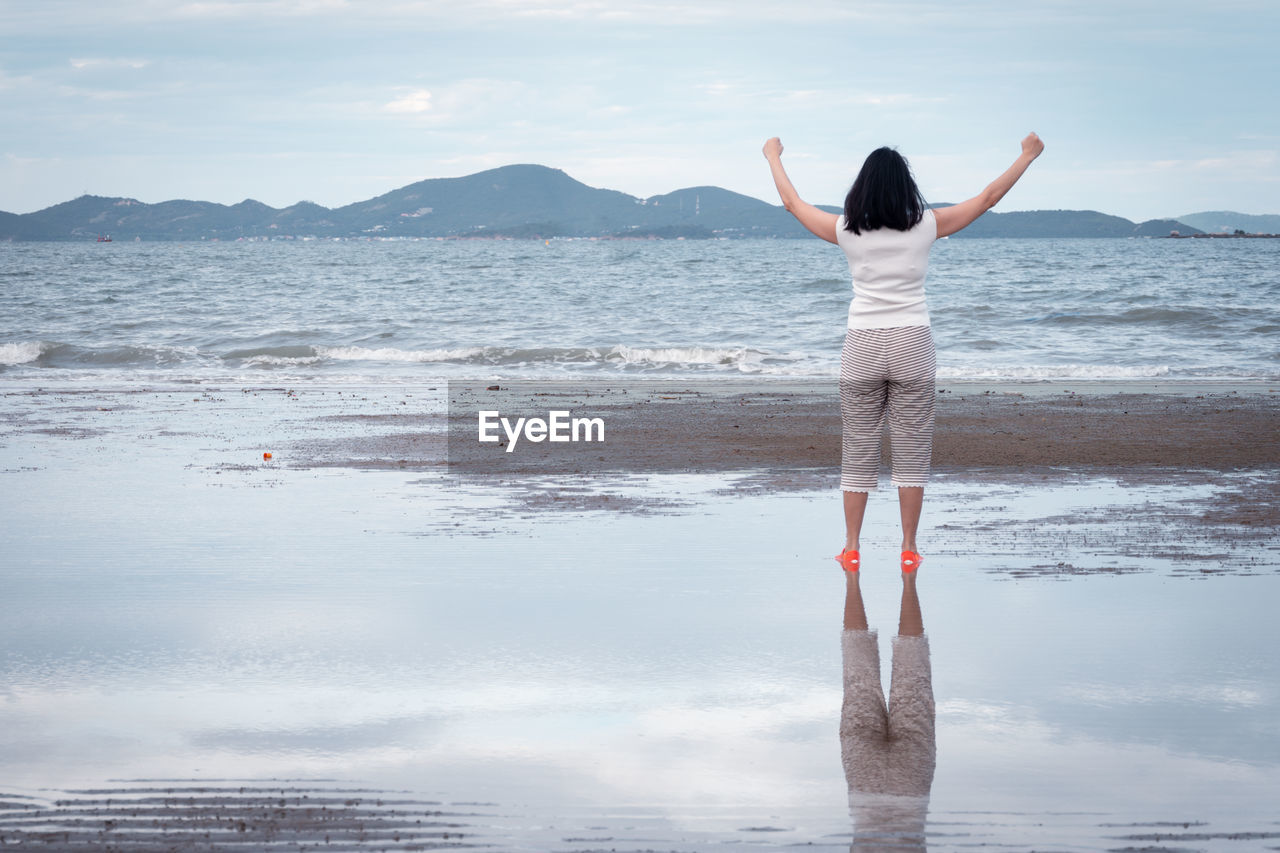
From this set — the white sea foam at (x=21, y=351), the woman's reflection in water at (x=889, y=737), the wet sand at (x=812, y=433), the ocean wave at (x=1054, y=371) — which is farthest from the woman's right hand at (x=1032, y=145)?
the white sea foam at (x=21, y=351)

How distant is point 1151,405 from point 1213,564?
8982mm

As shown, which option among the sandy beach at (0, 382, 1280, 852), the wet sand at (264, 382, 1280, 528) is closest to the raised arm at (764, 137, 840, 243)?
the sandy beach at (0, 382, 1280, 852)

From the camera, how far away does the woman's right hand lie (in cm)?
591

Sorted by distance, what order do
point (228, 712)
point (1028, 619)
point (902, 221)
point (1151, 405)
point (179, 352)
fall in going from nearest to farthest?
1. point (228, 712)
2. point (1028, 619)
3. point (902, 221)
4. point (1151, 405)
5. point (179, 352)

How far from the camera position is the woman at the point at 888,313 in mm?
5750

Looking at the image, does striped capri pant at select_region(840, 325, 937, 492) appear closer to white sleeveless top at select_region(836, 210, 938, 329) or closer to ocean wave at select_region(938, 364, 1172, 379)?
white sleeveless top at select_region(836, 210, 938, 329)

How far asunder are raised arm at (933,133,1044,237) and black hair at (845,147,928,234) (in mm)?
147

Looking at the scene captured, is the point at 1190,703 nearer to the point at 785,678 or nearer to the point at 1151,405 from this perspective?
the point at 785,678

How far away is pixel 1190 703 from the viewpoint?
414 centimetres

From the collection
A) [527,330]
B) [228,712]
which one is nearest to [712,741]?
[228,712]

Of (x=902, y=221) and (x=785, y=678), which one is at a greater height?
(x=902, y=221)

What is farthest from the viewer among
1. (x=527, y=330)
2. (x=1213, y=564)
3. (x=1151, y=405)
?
(x=527, y=330)

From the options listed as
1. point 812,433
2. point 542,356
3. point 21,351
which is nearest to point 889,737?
point 812,433

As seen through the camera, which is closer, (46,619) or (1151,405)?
(46,619)
